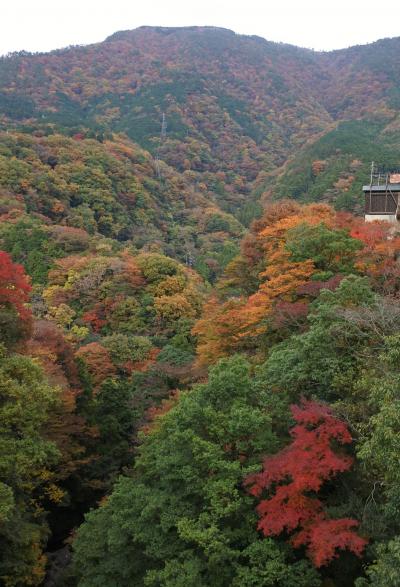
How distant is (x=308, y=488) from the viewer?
10.1 meters

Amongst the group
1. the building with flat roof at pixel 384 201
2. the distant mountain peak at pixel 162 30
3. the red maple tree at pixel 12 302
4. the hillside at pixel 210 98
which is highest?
the distant mountain peak at pixel 162 30

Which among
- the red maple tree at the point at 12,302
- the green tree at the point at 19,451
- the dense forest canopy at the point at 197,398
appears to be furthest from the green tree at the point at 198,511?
the red maple tree at the point at 12,302

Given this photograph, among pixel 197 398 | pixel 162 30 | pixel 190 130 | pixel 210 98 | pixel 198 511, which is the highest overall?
pixel 162 30

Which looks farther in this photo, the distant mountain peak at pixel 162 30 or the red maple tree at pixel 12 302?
the distant mountain peak at pixel 162 30

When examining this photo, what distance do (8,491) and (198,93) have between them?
119m

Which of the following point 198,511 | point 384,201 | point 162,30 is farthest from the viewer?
point 162,30

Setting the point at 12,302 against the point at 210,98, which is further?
the point at 210,98

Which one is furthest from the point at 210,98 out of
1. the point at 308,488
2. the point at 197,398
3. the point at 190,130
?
the point at 308,488

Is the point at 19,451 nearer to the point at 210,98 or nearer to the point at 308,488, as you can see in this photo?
the point at 308,488

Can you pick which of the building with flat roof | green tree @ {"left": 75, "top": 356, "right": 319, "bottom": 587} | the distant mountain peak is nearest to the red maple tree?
green tree @ {"left": 75, "top": 356, "right": 319, "bottom": 587}

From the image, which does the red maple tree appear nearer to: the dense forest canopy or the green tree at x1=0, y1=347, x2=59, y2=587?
the dense forest canopy

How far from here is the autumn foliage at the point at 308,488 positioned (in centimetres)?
941

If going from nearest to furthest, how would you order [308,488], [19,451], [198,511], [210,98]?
[308,488] < [198,511] < [19,451] < [210,98]

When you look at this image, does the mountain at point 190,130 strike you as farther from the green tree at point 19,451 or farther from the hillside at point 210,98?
the green tree at point 19,451
